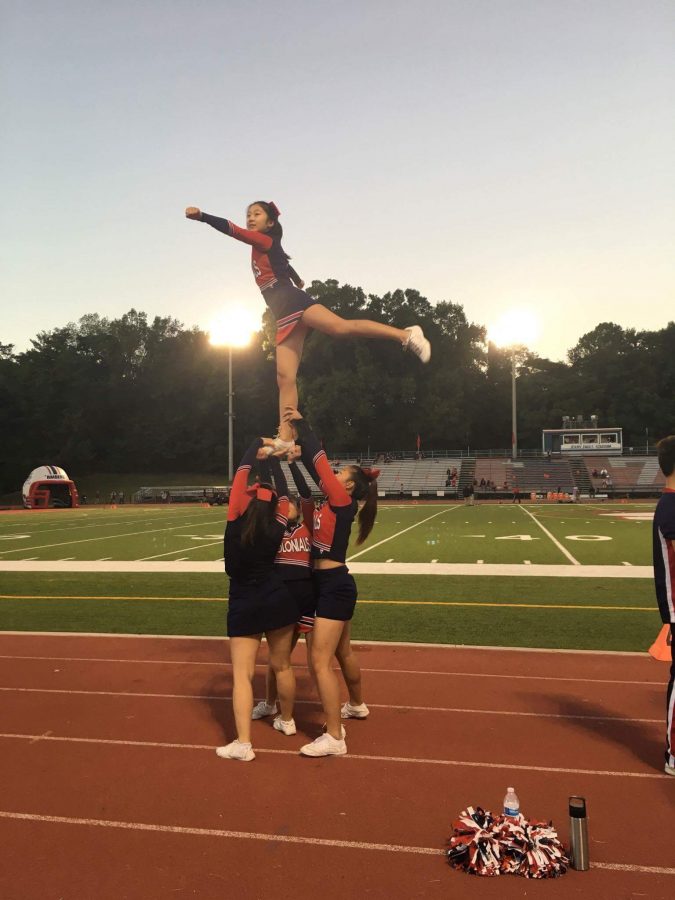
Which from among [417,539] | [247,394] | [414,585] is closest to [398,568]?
[414,585]

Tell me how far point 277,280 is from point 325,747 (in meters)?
4.02

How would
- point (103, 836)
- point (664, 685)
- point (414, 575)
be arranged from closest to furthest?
1. point (103, 836)
2. point (664, 685)
3. point (414, 575)

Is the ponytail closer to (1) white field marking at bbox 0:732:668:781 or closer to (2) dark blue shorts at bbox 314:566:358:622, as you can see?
(2) dark blue shorts at bbox 314:566:358:622

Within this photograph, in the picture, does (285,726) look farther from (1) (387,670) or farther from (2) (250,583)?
(1) (387,670)

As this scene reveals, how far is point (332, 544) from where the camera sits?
5633 mm

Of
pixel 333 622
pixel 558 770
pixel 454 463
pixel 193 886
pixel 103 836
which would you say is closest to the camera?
pixel 193 886

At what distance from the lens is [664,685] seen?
735cm

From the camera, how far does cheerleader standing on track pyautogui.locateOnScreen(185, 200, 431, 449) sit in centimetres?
625

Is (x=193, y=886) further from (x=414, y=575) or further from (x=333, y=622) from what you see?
(x=414, y=575)

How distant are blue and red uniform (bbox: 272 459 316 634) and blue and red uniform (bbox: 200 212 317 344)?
1.45 metres

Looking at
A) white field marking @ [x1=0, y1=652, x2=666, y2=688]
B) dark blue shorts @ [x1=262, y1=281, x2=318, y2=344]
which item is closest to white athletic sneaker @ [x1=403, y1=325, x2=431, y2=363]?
dark blue shorts @ [x1=262, y1=281, x2=318, y2=344]

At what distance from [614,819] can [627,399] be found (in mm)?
82395

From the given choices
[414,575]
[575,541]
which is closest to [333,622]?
[414,575]

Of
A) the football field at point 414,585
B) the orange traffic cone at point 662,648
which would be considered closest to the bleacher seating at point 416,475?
the football field at point 414,585
